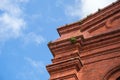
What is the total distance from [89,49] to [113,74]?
2.39 m

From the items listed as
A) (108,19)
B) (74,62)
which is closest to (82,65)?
(74,62)

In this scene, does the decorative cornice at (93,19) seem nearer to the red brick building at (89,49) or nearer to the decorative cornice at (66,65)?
the red brick building at (89,49)

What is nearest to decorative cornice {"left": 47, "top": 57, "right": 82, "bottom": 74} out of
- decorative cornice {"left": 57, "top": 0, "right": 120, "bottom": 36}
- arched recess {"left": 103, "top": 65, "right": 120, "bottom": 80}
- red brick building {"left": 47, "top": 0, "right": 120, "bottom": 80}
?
red brick building {"left": 47, "top": 0, "right": 120, "bottom": 80}

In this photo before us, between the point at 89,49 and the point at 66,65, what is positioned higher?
the point at 89,49

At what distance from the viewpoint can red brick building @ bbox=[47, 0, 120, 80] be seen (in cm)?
1471

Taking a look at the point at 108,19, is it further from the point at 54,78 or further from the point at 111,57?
the point at 54,78

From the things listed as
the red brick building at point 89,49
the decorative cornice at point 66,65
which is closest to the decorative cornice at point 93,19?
the red brick building at point 89,49

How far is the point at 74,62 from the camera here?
15.1 meters

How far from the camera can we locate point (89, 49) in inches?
642

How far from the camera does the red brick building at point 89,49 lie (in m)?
14.7

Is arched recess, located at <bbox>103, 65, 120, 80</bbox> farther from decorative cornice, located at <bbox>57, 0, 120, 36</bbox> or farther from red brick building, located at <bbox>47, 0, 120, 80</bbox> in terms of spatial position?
decorative cornice, located at <bbox>57, 0, 120, 36</bbox>

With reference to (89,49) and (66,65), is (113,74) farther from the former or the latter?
(89,49)

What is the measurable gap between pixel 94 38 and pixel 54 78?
117 inches

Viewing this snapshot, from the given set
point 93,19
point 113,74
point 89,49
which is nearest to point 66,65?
point 89,49
